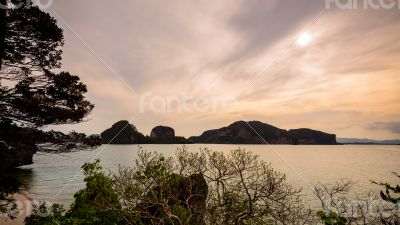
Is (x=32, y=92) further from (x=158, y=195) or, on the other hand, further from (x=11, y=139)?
(x=158, y=195)

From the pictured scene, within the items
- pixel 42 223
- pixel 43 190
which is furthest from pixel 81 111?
pixel 43 190

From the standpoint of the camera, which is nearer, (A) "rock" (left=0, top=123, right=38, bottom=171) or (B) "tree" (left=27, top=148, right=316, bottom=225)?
(A) "rock" (left=0, top=123, right=38, bottom=171)

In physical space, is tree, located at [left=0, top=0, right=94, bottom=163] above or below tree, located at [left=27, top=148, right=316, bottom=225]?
above

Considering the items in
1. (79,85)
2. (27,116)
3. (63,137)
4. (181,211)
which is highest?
(79,85)

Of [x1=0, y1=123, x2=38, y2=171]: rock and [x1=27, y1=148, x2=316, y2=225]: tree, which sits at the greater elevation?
[x1=0, y1=123, x2=38, y2=171]: rock

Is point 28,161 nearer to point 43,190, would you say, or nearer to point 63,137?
point 43,190

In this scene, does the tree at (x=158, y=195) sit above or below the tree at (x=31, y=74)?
below

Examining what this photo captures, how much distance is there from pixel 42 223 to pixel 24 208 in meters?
16.0

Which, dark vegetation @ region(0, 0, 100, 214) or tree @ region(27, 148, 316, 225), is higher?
dark vegetation @ region(0, 0, 100, 214)

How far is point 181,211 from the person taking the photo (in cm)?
2131

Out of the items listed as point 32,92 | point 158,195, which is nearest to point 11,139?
point 32,92

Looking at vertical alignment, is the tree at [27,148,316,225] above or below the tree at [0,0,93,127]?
below

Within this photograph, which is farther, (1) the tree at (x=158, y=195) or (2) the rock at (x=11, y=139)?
(1) the tree at (x=158, y=195)

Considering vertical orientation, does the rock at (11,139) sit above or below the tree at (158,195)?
above
